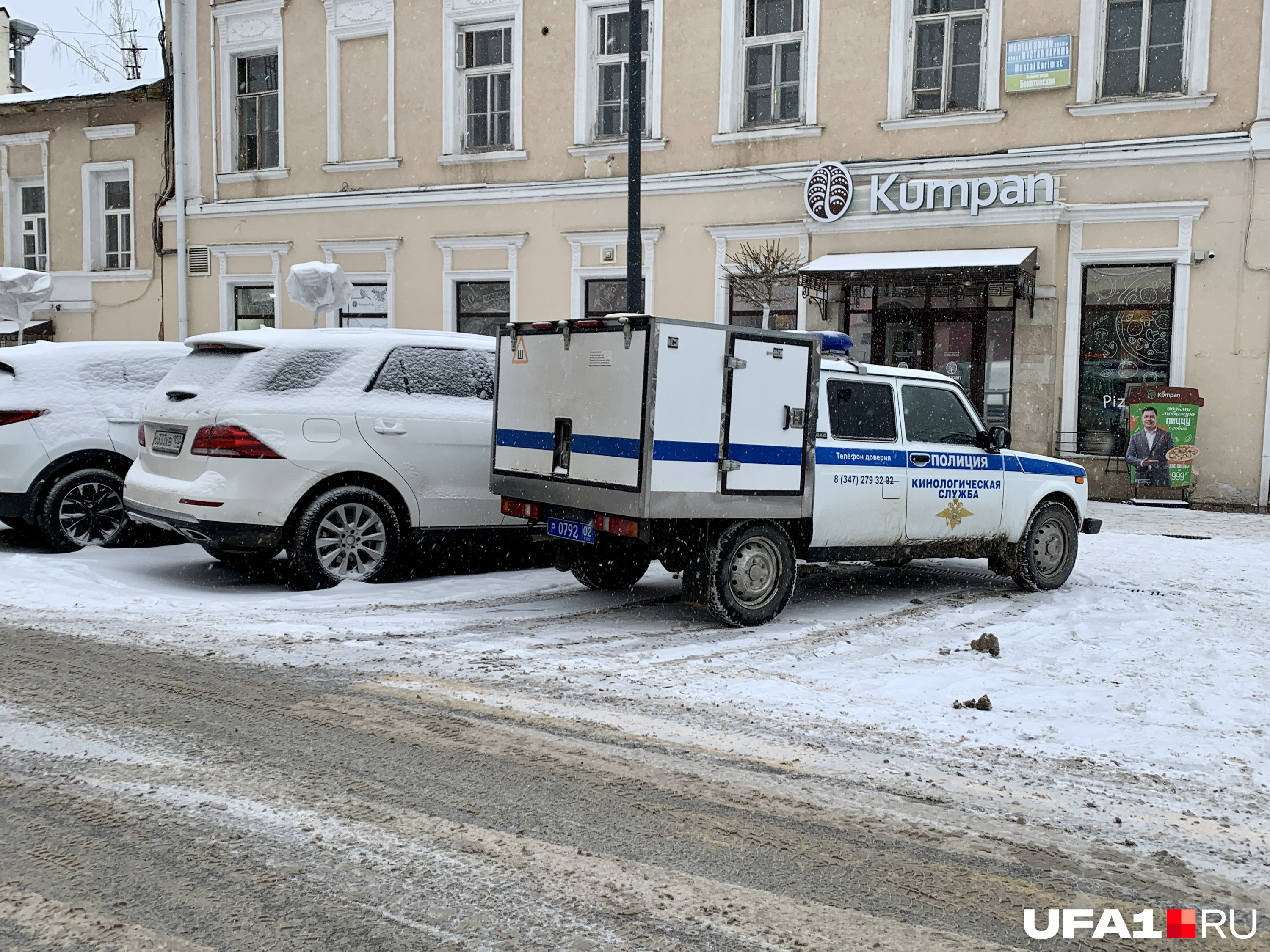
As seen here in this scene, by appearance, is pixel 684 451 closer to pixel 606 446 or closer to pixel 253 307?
pixel 606 446

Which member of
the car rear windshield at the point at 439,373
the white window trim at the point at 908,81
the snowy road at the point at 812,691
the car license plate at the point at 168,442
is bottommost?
the snowy road at the point at 812,691

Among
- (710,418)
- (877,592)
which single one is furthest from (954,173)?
(710,418)

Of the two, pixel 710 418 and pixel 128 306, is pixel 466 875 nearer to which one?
pixel 710 418

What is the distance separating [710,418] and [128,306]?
20.8 metres

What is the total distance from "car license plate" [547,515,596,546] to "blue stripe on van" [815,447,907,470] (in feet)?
5.15

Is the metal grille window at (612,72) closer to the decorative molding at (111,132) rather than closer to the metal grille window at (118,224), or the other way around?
the decorative molding at (111,132)

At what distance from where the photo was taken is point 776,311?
1870 centimetres

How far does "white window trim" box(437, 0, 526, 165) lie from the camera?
801 inches

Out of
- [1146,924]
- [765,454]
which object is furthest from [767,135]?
[1146,924]

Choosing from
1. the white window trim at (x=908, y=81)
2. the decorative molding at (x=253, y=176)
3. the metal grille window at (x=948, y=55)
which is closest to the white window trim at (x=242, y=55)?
the decorative molding at (x=253, y=176)

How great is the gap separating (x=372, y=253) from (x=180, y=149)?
5.11 meters

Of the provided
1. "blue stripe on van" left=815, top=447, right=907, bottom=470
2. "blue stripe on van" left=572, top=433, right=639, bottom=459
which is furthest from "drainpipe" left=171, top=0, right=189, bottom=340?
"blue stripe on van" left=815, top=447, right=907, bottom=470

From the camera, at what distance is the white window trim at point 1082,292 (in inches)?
621

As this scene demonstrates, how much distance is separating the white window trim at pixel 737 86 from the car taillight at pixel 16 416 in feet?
40.4
